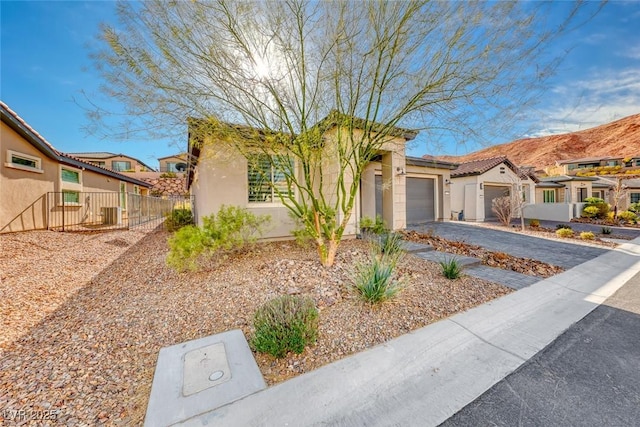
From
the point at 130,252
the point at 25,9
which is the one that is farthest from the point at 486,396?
the point at 25,9

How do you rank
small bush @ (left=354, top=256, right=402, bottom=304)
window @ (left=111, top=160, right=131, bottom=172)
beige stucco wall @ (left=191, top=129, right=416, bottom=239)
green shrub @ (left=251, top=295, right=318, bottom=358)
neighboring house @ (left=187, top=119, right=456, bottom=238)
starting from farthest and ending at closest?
window @ (left=111, top=160, right=131, bottom=172), beige stucco wall @ (left=191, top=129, right=416, bottom=239), neighboring house @ (left=187, top=119, right=456, bottom=238), small bush @ (left=354, top=256, right=402, bottom=304), green shrub @ (left=251, top=295, right=318, bottom=358)

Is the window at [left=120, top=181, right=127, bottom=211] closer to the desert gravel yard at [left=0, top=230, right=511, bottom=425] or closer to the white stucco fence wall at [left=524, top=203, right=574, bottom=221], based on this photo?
the desert gravel yard at [left=0, top=230, right=511, bottom=425]

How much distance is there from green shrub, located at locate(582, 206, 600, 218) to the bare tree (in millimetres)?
18876

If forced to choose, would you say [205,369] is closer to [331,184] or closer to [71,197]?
[331,184]

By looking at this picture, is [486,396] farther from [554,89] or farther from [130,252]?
[130,252]

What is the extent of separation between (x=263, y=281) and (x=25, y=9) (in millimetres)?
7938

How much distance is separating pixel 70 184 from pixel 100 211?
2.57 m

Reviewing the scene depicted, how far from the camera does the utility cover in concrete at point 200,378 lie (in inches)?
88.1

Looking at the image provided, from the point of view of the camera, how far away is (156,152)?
5.41 m

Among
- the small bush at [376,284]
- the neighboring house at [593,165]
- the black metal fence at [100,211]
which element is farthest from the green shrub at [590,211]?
Result: the neighboring house at [593,165]

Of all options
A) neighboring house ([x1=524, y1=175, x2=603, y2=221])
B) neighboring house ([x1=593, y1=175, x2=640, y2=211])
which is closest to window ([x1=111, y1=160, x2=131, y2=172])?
neighboring house ([x1=524, y1=175, x2=603, y2=221])

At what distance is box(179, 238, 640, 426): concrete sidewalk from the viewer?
221 centimetres

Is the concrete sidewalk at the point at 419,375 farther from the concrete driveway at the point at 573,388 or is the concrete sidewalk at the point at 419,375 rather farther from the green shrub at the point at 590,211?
the green shrub at the point at 590,211

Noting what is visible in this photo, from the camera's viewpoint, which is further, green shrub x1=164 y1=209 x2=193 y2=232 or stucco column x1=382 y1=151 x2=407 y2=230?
green shrub x1=164 y1=209 x2=193 y2=232
